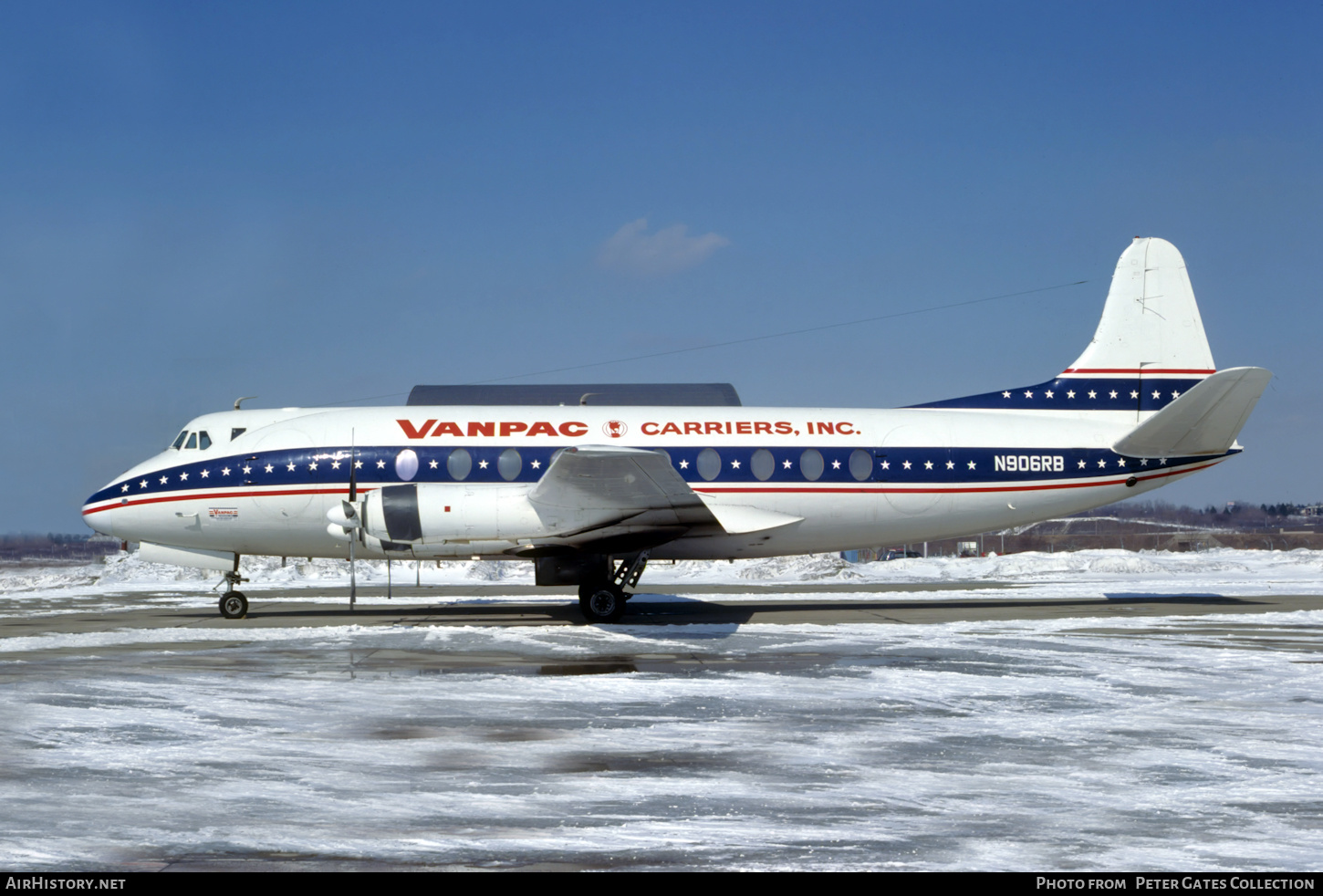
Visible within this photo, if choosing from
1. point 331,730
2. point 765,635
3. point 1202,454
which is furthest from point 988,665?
point 1202,454

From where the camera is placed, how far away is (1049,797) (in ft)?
20.8

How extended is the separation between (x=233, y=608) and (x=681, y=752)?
13178 mm

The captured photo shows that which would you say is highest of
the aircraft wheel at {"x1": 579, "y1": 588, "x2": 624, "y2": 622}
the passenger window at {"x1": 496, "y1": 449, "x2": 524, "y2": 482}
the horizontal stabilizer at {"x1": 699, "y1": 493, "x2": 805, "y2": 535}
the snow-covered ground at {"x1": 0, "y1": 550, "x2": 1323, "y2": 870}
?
the passenger window at {"x1": 496, "y1": 449, "x2": 524, "y2": 482}

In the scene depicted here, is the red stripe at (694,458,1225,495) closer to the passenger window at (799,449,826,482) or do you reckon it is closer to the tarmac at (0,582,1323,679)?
the passenger window at (799,449,826,482)

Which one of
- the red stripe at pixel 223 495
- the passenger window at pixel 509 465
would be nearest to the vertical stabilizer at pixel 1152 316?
the passenger window at pixel 509 465

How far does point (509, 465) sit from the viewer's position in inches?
714

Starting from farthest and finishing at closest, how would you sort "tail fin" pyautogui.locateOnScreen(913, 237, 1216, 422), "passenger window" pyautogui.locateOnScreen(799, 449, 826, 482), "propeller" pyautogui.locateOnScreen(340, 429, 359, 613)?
"tail fin" pyautogui.locateOnScreen(913, 237, 1216, 422) < "passenger window" pyautogui.locateOnScreen(799, 449, 826, 482) < "propeller" pyautogui.locateOnScreen(340, 429, 359, 613)

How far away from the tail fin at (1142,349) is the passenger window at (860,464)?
7.87ft

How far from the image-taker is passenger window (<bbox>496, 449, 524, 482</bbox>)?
18.1m

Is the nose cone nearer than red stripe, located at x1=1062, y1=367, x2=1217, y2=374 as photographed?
Yes

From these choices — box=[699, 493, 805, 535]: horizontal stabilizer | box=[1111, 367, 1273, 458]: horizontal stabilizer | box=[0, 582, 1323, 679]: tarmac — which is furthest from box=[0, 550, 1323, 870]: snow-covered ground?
box=[1111, 367, 1273, 458]: horizontal stabilizer

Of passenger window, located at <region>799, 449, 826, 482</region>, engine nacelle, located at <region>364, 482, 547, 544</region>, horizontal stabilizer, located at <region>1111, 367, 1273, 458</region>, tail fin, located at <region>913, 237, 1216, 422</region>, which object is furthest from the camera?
tail fin, located at <region>913, 237, 1216, 422</region>

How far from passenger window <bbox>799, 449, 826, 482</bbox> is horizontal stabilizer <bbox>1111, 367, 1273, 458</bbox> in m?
5.71
